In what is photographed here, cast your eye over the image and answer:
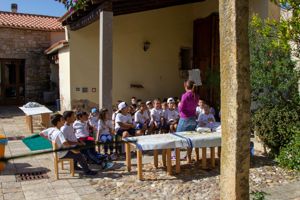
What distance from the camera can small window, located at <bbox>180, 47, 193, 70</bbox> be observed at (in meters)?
13.3

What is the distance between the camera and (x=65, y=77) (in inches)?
470

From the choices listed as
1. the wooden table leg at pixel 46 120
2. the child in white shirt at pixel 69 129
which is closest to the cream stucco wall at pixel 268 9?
the child in white shirt at pixel 69 129

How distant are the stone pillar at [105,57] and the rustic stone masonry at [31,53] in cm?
995

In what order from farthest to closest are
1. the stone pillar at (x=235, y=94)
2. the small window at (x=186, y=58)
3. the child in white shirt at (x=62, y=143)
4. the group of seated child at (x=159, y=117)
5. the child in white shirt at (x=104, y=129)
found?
the small window at (x=186, y=58) < the group of seated child at (x=159, y=117) < the child in white shirt at (x=104, y=129) < the child in white shirt at (x=62, y=143) < the stone pillar at (x=235, y=94)

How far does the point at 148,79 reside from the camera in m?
12.6

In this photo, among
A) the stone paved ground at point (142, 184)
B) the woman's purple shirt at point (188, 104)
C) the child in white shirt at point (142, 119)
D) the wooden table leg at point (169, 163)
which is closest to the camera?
the stone paved ground at point (142, 184)

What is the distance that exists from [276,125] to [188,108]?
165cm

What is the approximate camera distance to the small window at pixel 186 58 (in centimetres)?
1333

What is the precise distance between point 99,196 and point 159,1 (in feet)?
21.2

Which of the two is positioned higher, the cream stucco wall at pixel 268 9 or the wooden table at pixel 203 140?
the cream stucco wall at pixel 268 9

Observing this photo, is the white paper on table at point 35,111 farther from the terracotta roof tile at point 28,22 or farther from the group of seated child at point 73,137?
the terracotta roof tile at point 28,22

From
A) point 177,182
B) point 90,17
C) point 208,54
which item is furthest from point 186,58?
point 177,182

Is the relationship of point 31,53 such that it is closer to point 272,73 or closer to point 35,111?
point 35,111

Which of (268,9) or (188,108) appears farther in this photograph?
(268,9)
